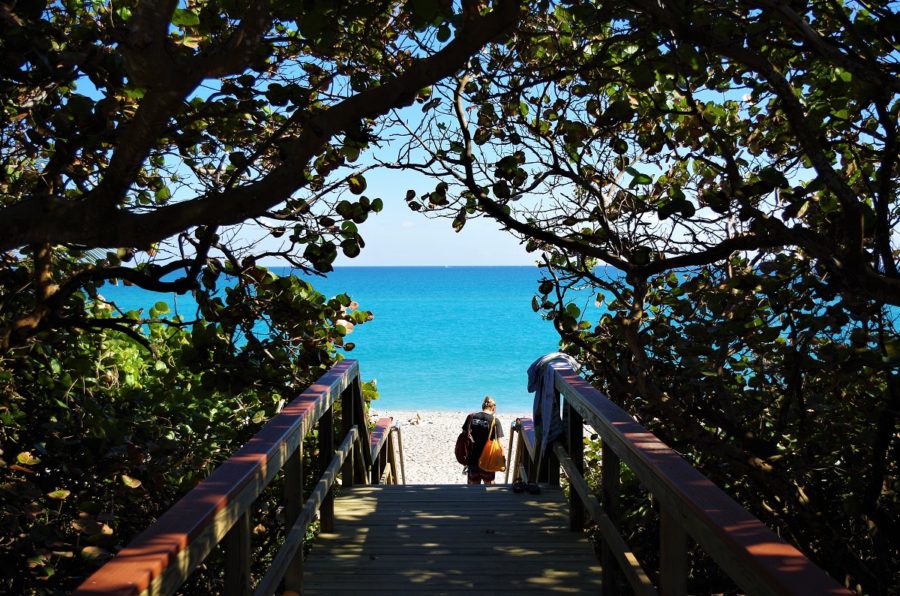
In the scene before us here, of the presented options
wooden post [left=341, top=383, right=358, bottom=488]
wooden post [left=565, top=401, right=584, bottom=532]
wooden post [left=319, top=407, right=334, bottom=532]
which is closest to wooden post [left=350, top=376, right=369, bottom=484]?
wooden post [left=341, top=383, right=358, bottom=488]

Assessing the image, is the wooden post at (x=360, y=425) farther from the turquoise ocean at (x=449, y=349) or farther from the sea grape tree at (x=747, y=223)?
the turquoise ocean at (x=449, y=349)

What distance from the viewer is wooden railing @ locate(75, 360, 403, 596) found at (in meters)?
1.43

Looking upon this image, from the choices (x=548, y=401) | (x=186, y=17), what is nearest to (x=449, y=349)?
(x=548, y=401)

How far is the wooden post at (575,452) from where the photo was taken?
387cm

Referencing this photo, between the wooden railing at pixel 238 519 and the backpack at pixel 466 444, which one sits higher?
the wooden railing at pixel 238 519

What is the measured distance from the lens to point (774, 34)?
326 cm

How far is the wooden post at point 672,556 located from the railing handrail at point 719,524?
0.03 m

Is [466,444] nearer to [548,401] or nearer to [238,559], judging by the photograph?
[548,401]

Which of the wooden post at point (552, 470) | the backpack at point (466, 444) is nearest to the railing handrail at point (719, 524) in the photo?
the wooden post at point (552, 470)

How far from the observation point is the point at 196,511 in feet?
5.75

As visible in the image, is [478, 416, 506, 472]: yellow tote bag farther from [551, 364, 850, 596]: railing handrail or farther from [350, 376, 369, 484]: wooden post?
[551, 364, 850, 596]: railing handrail

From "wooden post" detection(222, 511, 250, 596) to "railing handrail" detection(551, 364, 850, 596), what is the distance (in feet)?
3.67

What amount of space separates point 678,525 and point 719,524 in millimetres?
330

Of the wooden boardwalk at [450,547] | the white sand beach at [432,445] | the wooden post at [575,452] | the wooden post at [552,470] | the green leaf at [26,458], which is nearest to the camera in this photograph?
the green leaf at [26,458]
